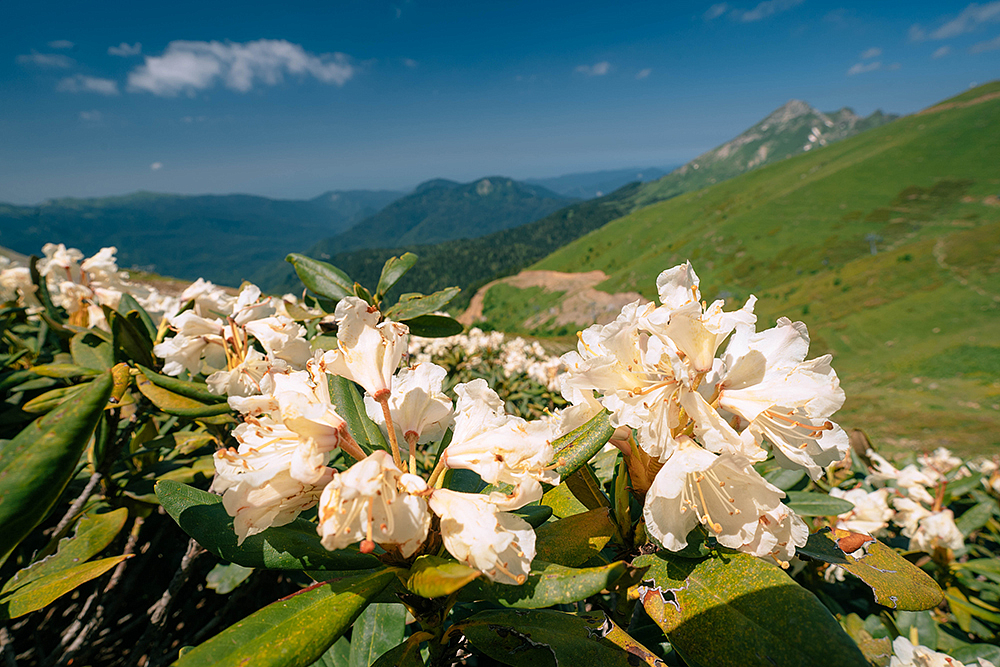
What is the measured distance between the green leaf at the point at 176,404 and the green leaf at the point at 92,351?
52 centimetres

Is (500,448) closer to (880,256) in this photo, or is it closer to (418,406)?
(418,406)

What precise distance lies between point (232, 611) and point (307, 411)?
217 centimetres

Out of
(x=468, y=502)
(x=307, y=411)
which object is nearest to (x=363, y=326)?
(x=307, y=411)

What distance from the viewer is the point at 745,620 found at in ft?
3.01

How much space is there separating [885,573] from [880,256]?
56339 mm

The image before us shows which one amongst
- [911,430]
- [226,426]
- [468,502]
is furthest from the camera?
[911,430]

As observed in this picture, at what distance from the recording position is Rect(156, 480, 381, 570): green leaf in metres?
1.00

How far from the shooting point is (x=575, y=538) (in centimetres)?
105

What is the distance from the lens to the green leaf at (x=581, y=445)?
0.98 meters

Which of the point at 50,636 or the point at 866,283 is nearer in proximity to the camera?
the point at 50,636

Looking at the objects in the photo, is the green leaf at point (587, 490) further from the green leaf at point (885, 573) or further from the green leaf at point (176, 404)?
the green leaf at point (176, 404)

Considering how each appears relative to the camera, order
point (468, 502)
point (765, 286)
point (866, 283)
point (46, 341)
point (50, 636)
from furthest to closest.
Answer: point (765, 286) → point (866, 283) → point (46, 341) → point (50, 636) → point (468, 502)

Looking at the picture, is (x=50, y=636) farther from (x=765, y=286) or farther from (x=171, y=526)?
(x=765, y=286)

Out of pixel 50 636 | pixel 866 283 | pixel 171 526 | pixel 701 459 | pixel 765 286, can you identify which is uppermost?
pixel 701 459
